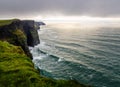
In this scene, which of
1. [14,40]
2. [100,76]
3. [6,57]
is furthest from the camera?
[14,40]

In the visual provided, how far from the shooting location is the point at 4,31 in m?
72.4

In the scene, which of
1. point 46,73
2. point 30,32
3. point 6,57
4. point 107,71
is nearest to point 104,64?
point 107,71

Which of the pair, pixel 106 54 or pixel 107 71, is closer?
pixel 107 71

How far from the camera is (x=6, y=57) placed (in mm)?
35562

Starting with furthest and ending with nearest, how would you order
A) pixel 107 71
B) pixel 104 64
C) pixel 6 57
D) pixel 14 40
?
pixel 14 40 → pixel 104 64 → pixel 107 71 → pixel 6 57

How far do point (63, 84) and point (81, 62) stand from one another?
44.2m

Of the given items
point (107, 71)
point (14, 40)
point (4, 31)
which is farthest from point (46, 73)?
point (4, 31)

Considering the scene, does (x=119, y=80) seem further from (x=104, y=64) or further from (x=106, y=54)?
(x=106, y=54)

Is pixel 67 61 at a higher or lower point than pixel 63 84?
lower

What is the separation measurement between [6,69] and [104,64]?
4112 cm

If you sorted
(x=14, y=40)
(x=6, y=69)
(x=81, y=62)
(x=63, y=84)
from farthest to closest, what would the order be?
(x=14, y=40), (x=81, y=62), (x=6, y=69), (x=63, y=84)

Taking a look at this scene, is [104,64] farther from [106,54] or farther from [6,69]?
[6,69]

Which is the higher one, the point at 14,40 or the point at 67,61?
the point at 14,40

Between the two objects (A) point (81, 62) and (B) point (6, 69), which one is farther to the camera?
(A) point (81, 62)
